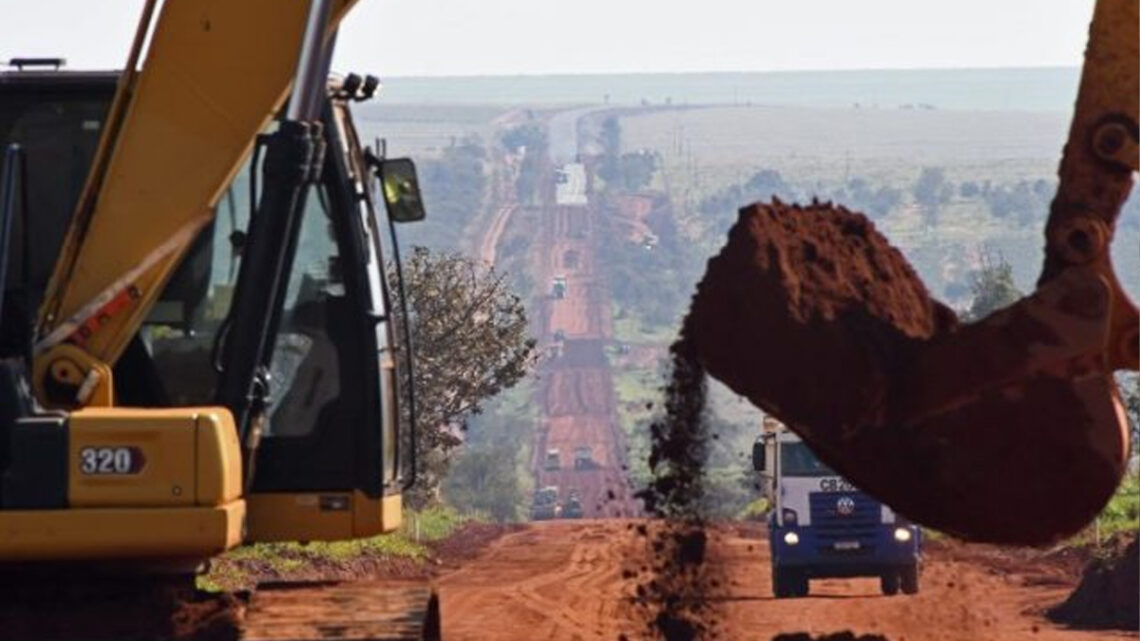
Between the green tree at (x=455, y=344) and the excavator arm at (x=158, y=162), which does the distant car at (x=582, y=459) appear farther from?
the excavator arm at (x=158, y=162)

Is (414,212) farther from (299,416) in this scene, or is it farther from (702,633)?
(702,633)

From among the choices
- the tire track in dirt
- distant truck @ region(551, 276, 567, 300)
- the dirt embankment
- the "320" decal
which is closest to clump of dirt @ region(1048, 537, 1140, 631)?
the tire track in dirt

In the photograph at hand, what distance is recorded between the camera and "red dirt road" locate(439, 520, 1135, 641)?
84.0 feet

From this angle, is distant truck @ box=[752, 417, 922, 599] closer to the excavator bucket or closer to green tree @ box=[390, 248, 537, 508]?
green tree @ box=[390, 248, 537, 508]

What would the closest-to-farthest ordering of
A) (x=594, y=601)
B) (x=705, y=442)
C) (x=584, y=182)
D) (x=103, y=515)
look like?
(x=103, y=515)
(x=705, y=442)
(x=594, y=601)
(x=584, y=182)

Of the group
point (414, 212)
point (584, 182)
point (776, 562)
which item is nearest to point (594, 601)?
point (776, 562)

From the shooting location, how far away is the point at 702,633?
16.2 metres

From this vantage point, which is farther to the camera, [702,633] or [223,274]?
[702,633]

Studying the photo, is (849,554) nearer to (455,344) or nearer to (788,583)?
(788,583)

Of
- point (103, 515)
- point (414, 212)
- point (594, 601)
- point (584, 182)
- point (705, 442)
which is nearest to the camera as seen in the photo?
point (103, 515)

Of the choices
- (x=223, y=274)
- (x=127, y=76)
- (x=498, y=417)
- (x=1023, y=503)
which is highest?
(x=127, y=76)

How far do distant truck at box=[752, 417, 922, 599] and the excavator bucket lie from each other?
17989 mm

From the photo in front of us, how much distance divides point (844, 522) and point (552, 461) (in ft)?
231

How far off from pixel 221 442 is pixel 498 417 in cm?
10664
